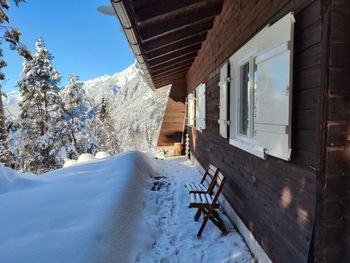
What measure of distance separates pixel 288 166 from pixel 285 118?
406 millimetres

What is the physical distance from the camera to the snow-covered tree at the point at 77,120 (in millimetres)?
15781

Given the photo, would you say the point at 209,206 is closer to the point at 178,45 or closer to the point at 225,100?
the point at 225,100

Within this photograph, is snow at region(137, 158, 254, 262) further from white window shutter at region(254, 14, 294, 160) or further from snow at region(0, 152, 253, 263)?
white window shutter at region(254, 14, 294, 160)

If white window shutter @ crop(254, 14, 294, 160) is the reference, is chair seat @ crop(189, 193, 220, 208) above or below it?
below

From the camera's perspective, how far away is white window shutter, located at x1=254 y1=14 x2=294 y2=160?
1.98 metres

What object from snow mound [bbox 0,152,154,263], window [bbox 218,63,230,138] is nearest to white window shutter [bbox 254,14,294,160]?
window [bbox 218,63,230,138]

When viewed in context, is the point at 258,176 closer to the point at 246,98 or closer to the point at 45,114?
the point at 246,98

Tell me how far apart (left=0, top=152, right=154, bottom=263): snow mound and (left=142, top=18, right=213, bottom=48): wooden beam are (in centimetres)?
264

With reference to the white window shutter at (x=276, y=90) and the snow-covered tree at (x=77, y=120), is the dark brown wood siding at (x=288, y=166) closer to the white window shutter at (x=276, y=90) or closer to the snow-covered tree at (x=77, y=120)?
the white window shutter at (x=276, y=90)

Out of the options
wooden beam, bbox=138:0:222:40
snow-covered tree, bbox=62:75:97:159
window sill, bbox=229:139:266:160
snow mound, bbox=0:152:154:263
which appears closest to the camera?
A: snow mound, bbox=0:152:154:263

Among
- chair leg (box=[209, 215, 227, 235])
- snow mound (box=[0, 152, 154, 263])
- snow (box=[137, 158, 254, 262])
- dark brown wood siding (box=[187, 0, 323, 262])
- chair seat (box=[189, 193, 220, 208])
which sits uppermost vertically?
dark brown wood siding (box=[187, 0, 323, 262])

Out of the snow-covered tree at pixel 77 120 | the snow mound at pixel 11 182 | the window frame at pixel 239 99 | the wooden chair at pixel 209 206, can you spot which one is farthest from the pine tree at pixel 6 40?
the window frame at pixel 239 99

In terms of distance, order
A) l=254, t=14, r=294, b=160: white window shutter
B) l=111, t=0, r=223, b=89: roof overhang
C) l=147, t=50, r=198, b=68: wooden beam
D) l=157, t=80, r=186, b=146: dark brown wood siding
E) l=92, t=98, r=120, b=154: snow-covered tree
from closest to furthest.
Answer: l=254, t=14, r=294, b=160: white window shutter, l=111, t=0, r=223, b=89: roof overhang, l=147, t=50, r=198, b=68: wooden beam, l=157, t=80, r=186, b=146: dark brown wood siding, l=92, t=98, r=120, b=154: snow-covered tree

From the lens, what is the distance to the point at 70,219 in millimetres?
2885
